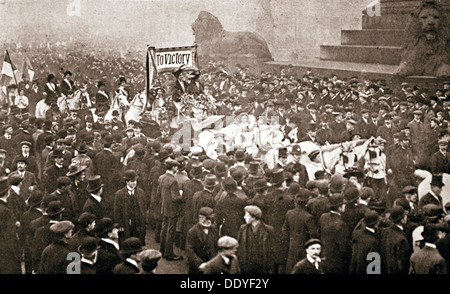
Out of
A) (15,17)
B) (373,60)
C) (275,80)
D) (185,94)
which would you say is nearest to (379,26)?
(373,60)

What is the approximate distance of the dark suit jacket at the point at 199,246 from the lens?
240 inches

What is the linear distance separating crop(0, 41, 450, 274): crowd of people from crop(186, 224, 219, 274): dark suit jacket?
14 mm

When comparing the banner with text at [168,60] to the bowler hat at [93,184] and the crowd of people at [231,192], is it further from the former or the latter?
the bowler hat at [93,184]

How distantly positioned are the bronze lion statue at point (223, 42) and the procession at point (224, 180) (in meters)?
5.14

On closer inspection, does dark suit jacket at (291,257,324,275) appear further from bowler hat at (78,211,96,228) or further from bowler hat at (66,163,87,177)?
bowler hat at (66,163,87,177)

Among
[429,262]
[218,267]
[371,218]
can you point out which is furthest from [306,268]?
[429,262]

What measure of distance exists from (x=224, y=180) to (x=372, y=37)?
14.4 meters

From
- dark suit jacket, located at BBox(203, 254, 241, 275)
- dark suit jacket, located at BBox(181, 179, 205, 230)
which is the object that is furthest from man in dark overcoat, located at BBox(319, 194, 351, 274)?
dark suit jacket, located at BBox(181, 179, 205, 230)

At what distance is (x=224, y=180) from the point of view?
692 centimetres

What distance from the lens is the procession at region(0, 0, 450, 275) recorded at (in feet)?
19.2

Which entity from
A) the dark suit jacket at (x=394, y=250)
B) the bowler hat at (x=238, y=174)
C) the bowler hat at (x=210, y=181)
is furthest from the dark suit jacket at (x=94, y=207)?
the dark suit jacket at (x=394, y=250)

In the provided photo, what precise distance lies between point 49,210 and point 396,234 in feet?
13.5

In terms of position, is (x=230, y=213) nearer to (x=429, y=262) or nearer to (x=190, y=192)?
(x=190, y=192)

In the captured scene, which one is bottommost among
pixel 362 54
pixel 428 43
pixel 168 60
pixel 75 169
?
pixel 75 169
